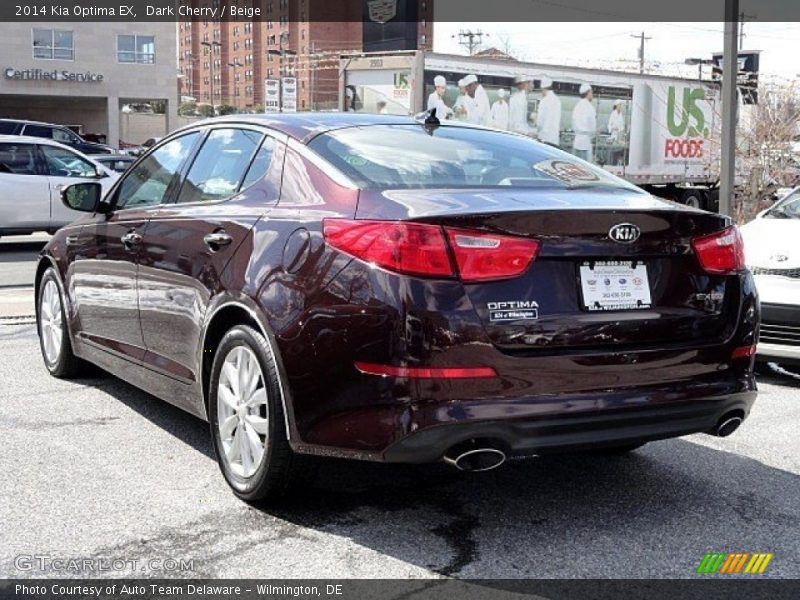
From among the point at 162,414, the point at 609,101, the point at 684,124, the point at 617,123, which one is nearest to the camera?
the point at 162,414

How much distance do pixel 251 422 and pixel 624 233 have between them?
5.40ft

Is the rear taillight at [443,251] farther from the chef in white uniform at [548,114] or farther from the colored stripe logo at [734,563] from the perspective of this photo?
the chef in white uniform at [548,114]

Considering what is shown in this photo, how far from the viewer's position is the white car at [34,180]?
49.8 ft

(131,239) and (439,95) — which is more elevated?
(439,95)

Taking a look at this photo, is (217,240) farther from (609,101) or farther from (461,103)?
(609,101)

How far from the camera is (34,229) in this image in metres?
15.4

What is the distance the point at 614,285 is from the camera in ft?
12.5

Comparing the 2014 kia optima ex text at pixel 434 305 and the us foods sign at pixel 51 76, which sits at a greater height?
the us foods sign at pixel 51 76

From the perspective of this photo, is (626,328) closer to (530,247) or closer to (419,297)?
(530,247)

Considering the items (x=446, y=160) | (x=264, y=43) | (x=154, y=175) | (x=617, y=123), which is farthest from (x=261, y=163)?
(x=264, y=43)

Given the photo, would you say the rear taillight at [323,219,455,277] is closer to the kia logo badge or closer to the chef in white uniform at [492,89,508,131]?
the kia logo badge

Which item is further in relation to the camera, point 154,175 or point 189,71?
point 189,71

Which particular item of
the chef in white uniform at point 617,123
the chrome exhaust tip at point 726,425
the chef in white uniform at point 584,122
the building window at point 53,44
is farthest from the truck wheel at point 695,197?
the building window at point 53,44

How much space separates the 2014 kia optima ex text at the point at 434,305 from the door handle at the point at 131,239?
1.34ft
